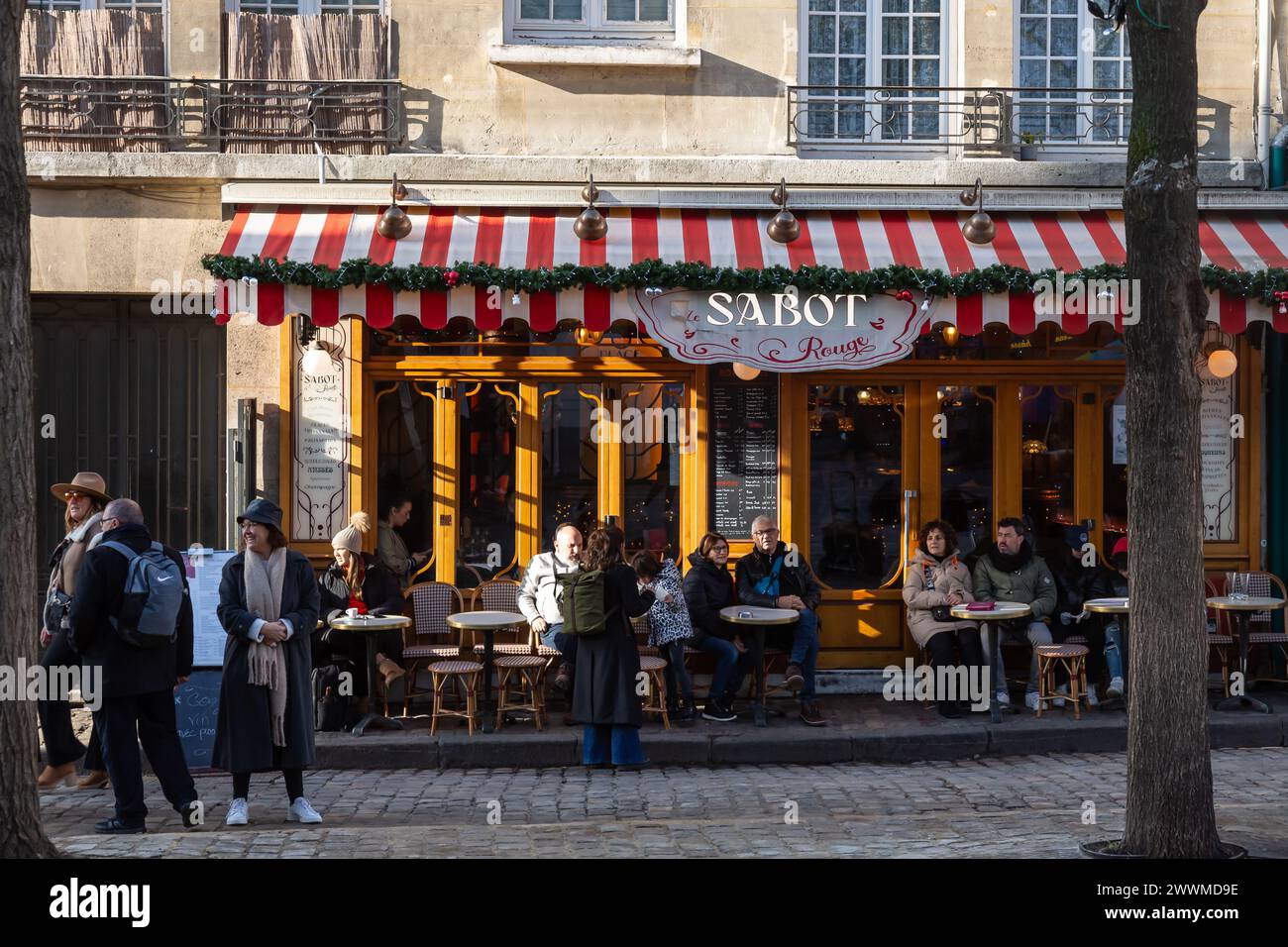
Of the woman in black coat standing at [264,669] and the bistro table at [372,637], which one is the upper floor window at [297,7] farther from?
the woman in black coat standing at [264,669]

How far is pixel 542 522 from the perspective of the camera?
Answer: 461 inches

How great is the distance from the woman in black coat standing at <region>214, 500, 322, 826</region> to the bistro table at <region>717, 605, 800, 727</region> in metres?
3.34

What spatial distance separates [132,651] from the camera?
7.86 m

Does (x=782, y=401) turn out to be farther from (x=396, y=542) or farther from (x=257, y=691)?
(x=257, y=691)

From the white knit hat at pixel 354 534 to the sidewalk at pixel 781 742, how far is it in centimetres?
129

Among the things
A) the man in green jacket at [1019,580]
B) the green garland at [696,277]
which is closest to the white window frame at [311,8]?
the green garland at [696,277]

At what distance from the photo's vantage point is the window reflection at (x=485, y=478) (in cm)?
1162

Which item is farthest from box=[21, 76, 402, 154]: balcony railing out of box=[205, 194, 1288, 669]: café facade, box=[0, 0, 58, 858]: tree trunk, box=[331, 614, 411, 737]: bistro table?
box=[0, 0, 58, 858]: tree trunk

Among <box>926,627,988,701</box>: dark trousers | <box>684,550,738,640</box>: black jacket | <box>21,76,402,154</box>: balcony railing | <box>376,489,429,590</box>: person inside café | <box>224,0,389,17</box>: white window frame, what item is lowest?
<box>926,627,988,701</box>: dark trousers

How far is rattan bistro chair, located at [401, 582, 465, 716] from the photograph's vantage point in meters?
11.0

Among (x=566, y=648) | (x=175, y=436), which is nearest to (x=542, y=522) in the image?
(x=566, y=648)

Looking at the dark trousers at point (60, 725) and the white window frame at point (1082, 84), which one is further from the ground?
the white window frame at point (1082, 84)

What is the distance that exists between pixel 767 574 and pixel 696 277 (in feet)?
7.29

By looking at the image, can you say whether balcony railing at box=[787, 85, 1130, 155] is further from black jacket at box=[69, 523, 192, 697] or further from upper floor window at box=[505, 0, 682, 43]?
black jacket at box=[69, 523, 192, 697]
